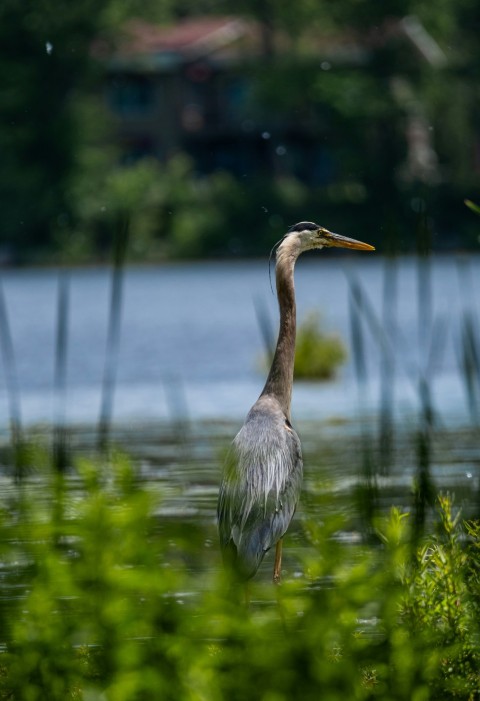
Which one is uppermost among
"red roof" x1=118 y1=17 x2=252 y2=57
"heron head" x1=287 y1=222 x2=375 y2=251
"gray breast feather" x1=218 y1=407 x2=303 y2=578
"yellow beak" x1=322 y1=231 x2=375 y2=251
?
"heron head" x1=287 y1=222 x2=375 y2=251

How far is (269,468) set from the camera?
582cm

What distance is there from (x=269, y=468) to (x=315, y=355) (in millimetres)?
13124

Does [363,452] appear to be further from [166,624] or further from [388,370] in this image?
[166,624]

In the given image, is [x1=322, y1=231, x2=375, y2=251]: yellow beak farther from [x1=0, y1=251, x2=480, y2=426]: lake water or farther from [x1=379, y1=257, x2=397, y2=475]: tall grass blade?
[x1=379, y1=257, x2=397, y2=475]: tall grass blade

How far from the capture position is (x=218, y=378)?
2053cm

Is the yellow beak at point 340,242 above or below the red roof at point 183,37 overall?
above

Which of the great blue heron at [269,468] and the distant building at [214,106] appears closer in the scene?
the great blue heron at [269,468]

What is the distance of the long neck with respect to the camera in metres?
6.59

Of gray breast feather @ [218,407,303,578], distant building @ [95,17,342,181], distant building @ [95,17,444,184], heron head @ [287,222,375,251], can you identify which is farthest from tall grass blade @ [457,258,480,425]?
distant building @ [95,17,342,181]

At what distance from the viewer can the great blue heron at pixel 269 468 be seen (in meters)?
5.50

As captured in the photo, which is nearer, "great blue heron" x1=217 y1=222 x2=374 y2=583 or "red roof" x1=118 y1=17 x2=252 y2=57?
"great blue heron" x1=217 y1=222 x2=374 y2=583

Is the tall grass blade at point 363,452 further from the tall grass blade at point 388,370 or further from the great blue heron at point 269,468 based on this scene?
the great blue heron at point 269,468

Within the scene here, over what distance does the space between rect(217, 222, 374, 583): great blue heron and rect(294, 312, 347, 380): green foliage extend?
11821 millimetres

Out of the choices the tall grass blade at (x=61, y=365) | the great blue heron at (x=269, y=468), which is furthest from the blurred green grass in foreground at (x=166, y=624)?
the great blue heron at (x=269, y=468)
